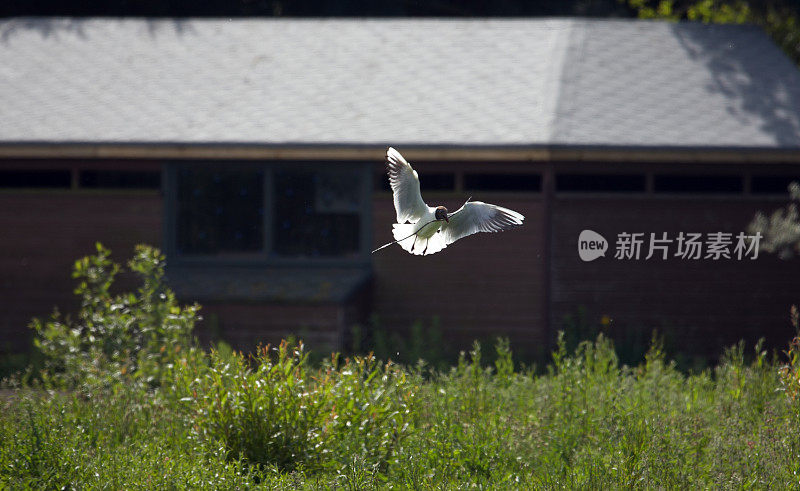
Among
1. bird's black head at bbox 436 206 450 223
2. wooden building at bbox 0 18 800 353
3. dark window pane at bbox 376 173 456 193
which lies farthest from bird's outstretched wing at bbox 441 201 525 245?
dark window pane at bbox 376 173 456 193

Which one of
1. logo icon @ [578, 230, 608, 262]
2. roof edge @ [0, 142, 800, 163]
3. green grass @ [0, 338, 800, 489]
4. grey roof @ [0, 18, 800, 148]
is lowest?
green grass @ [0, 338, 800, 489]

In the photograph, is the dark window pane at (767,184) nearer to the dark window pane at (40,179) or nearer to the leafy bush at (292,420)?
the leafy bush at (292,420)

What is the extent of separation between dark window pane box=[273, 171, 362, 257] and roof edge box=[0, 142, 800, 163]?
949mm

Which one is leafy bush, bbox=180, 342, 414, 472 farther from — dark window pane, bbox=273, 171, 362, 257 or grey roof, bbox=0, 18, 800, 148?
dark window pane, bbox=273, 171, 362, 257

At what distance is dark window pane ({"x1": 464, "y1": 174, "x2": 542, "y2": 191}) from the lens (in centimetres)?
1395

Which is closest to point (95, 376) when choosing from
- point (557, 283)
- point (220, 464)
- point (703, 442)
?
point (220, 464)

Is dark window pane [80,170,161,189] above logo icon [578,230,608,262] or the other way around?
above

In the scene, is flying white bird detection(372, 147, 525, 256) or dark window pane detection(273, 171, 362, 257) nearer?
flying white bird detection(372, 147, 525, 256)

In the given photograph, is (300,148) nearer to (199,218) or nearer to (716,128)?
(199,218)

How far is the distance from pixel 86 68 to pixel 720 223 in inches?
427

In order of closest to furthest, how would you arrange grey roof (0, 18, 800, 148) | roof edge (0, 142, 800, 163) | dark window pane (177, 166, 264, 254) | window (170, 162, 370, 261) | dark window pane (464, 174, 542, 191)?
roof edge (0, 142, 800, 163), grey roof (0, 18, 800, 148), dark window pane (464, 174, 542, 191), window (170, 162, 370, 261), dark window pane (177, 166, 264, 254)

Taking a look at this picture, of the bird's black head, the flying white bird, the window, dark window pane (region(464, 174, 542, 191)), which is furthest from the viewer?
the window

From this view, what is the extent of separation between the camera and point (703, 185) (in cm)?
1384

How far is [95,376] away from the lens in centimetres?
888
